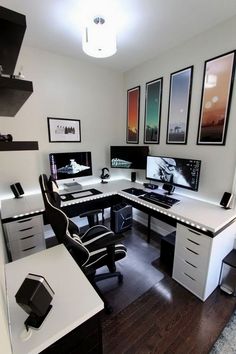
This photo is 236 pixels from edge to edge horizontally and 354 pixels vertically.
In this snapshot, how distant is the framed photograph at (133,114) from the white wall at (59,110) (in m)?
0.17

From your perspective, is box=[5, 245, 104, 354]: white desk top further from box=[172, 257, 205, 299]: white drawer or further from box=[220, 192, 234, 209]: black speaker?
box=[220, 192, 234, 209]: black speaker

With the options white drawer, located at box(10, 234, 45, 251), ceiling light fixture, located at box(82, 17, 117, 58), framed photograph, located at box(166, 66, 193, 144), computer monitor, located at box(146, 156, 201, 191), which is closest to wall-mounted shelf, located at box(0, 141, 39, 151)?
ceiling light fixture, located at box(82, 17, 117, 58)

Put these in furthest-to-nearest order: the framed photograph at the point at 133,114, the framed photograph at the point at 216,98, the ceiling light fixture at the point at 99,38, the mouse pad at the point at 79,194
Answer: the framed photograph at the point at 133,114
the mouse pad at the point at 79,194
the framed photograph at the point at 216,98
the ceiling light fixture at the point at 99,38

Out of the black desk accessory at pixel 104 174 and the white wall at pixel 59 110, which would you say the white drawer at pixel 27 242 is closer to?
the white wall at pixel 59 110

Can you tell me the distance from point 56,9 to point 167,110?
5.27 ft

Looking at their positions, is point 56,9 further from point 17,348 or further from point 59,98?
point 17,348

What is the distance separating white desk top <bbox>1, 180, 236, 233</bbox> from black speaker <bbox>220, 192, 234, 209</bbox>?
0.05m

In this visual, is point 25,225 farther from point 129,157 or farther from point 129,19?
point 129,19

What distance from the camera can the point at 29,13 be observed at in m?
1.60

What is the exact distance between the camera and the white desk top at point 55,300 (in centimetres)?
71

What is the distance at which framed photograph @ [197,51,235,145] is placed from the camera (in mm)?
1780

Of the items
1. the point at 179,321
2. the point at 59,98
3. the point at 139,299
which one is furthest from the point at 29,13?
the point at 179,321

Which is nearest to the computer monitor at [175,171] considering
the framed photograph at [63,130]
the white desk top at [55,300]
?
the framed photograph at [63,130]

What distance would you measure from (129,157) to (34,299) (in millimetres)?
2299
